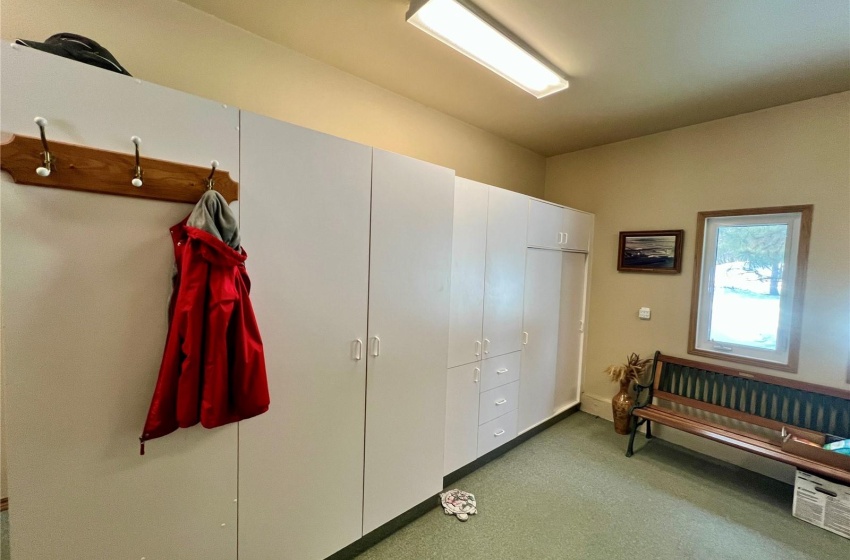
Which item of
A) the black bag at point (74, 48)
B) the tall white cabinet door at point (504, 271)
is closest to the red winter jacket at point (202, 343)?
the black bag at point (74, 48)

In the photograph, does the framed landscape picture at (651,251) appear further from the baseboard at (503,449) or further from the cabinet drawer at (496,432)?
the cabinet drawer at (496,432)

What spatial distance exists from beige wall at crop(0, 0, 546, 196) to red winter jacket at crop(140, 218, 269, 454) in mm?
1158

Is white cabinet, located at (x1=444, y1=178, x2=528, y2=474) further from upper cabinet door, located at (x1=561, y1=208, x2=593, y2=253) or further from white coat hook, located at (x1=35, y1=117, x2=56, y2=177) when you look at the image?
white coat hook, located at (x1=35, y1=117, x2=56, y2=177)

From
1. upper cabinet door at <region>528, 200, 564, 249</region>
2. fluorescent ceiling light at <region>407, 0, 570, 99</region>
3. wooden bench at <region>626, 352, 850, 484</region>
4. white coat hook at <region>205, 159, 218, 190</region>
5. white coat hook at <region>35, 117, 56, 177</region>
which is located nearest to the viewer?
white coat hook at <region>35, 117, 56, 177</region>

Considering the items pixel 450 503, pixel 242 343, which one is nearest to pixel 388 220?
pixel 242 343

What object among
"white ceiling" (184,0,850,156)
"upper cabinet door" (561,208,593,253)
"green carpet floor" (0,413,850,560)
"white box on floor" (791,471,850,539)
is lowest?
"green carpet floor" (0,413,850,560)

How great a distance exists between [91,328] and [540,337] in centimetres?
296

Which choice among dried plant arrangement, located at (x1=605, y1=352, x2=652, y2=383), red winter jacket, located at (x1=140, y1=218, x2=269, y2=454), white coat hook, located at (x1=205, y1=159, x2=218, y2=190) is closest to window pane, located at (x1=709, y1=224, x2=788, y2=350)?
dried plant arrangement, located at (x1=605, y1=352, x2=652, y2=383)

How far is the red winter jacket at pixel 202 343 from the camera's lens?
1.08 m

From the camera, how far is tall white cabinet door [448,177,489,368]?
7.19 feet

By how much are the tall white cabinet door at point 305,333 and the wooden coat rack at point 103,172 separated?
0.16m

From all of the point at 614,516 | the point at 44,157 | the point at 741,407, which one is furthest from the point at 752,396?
the point at 44,157

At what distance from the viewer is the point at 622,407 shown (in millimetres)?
3006

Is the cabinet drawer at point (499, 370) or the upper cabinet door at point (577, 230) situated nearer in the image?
the cabinet drawer at point (499, 370)
